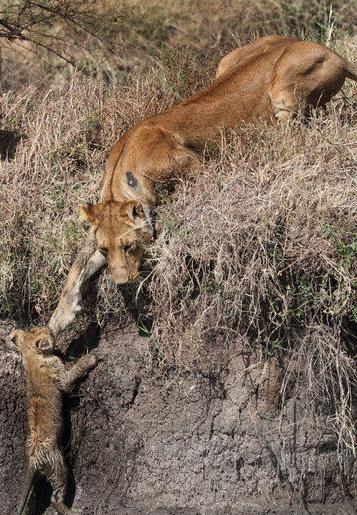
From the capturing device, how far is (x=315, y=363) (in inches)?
290

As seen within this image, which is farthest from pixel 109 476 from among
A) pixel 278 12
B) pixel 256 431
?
pixel 278 12

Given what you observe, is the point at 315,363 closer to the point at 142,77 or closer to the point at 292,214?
the point at 292,214

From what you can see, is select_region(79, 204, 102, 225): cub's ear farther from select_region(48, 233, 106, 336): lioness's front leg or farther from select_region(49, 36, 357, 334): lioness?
select_region(48, 233, 106, 336): lioness's front leg

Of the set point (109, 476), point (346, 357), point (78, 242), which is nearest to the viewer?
point (346, 357)

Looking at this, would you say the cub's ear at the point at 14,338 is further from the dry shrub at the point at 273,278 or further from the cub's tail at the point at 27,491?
the dry shrub at the point at 273,278

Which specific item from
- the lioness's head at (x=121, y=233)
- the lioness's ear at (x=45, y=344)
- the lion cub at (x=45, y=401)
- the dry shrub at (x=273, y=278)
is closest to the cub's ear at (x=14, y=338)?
the lion cub at (x=45, y=401)

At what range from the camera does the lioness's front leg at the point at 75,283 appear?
7945 mm

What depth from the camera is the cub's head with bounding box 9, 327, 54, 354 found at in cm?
794

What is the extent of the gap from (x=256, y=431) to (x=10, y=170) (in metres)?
3.03

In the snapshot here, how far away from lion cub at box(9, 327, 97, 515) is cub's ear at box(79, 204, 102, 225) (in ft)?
2.82

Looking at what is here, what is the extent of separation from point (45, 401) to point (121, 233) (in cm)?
130

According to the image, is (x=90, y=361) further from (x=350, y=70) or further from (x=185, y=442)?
(x=350, y=70)

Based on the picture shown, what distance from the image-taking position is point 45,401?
25.7ft

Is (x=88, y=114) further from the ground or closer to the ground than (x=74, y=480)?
further from the ground
